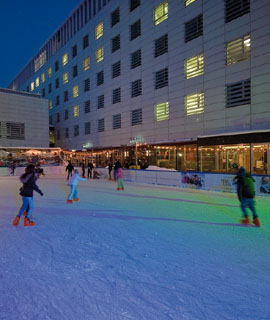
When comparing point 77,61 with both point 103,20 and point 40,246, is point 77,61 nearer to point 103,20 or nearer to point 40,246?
point 103,20

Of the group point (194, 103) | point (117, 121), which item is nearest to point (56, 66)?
point (117, 121)

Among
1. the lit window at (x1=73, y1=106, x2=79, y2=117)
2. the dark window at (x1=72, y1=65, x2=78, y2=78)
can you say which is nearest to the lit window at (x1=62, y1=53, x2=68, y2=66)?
the dark window at (x1=72, y1=65, x2=78, y2=78)

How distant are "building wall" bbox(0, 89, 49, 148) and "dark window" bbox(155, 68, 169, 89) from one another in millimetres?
22590

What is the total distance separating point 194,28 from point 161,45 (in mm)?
3595

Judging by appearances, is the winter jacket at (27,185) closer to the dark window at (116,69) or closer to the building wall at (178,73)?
the building wall at (178,73)

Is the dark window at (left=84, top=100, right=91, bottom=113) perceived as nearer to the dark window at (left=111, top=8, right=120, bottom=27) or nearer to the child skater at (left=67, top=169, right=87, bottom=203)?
the dark window at (left=111, top=8, right=120, bottom=27)

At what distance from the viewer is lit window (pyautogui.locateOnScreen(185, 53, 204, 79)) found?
18.3 m

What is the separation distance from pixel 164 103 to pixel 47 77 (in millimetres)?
29424

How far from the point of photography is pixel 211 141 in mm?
16703

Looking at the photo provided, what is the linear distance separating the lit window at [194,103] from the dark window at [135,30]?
9.67m

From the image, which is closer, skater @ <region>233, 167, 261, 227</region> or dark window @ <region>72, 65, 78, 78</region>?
skater @ <region>233, 167, 261, 227</region>

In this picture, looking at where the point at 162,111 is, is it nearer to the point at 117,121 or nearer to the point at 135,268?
the point at 117,121

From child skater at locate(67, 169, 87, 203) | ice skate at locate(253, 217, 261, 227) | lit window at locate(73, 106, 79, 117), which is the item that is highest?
lit window at locate(73, 106, 79, 117)

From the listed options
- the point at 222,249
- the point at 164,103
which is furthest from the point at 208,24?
the point at 222,249
